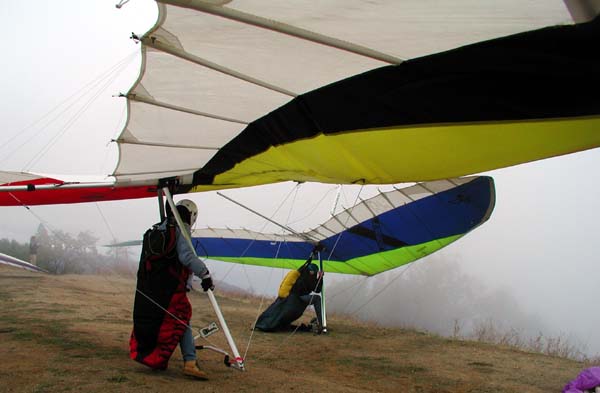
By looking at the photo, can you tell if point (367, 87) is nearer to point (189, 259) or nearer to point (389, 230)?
point (189, 259)

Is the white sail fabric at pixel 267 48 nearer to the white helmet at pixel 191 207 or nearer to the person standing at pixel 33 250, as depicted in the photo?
the white helmet at pixel 191 207

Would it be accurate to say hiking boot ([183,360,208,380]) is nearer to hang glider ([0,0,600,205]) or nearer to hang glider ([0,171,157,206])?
hang glider ([0,0,600,205])

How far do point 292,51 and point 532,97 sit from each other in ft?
3.55

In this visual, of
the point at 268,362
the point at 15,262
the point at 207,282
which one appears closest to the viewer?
the point at 207,282

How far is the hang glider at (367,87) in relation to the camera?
1.69 meters

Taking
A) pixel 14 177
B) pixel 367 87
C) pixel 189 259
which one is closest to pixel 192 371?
pixel 189 259

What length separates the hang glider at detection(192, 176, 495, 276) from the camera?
5434 millimetres

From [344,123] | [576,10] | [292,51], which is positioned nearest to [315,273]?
[344,123]

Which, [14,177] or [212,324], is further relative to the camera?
[14,177]

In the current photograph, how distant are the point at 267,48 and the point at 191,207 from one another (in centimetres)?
195

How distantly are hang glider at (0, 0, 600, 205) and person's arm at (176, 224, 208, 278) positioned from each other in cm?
81

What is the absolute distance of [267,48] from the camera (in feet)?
6.86

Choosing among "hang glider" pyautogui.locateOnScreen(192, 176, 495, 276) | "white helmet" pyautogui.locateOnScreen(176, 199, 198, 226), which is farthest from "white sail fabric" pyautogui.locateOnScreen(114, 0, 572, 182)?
"hang glider" pyautogui.locateOnScreen(192, 176, 495, 276)

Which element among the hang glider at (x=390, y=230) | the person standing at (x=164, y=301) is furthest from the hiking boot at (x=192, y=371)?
the hang glider at (x=390, y=230)
